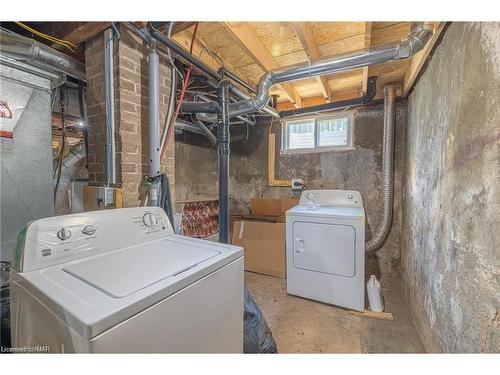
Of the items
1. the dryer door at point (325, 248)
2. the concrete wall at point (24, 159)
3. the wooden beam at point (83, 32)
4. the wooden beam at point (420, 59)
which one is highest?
A: the wooden beam at point (83, 32)

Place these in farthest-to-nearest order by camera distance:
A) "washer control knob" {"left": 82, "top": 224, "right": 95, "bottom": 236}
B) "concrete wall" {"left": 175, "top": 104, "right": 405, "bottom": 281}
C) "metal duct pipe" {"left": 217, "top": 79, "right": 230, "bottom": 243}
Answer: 1. "concrete wall" {"left": 175, "top": 104, "right": 405, "bottom": 281}
2. "metal duct pipe" {"left": 217, "top": 79, "right": 230, "bottom": 243}
3. "washer control knob" {"left": 82, "top": 224, "right": 95, "bottom": 236}

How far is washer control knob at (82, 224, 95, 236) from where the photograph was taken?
968mm

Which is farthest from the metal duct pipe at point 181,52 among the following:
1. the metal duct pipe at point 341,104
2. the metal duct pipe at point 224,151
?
the metal duct pipe at point 341,104

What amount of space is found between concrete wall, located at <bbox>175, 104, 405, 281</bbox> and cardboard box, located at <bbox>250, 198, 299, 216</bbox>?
12cm

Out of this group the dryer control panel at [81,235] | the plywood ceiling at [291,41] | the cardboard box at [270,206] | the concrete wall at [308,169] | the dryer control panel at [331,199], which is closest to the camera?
the dryer control panel at [81,235]

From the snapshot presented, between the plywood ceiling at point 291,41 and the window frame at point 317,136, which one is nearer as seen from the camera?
the plywood ceiling at point 291,41

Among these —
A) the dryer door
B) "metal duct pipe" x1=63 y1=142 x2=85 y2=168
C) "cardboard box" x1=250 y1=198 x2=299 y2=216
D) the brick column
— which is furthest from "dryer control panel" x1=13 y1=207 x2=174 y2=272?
"cardboard box" x1=250 y1=198 x2=299 y2=216

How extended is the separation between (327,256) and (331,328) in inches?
23.8

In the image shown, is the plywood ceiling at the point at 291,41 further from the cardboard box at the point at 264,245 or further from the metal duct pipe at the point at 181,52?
the cardboard box at the point at 264,245

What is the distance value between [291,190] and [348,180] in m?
0.78

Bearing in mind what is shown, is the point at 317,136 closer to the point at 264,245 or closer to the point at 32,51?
the point at 264,245

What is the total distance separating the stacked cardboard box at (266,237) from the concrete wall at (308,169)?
0.83ft

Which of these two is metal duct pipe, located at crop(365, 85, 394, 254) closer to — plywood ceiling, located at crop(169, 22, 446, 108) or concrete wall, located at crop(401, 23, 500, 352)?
plywood ceiling, located at crop(169, 22, 446, 108)

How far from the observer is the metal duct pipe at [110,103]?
4.79 feet
